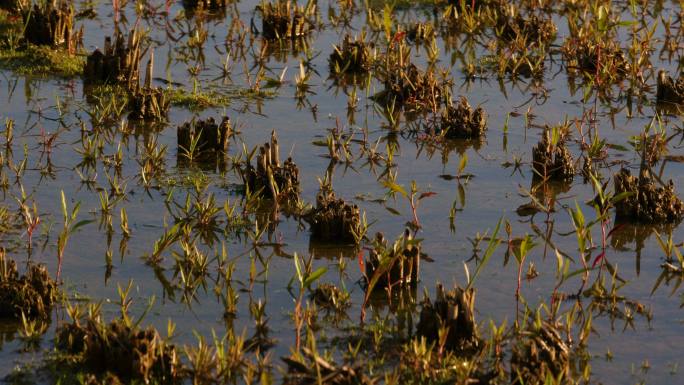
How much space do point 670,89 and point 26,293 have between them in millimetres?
4651

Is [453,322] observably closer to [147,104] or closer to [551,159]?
[551,159]

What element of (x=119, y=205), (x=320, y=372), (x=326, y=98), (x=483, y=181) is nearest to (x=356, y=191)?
(x=483, y=181)

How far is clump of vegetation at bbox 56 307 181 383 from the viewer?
13.6ft

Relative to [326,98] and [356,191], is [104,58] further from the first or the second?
[356,191]

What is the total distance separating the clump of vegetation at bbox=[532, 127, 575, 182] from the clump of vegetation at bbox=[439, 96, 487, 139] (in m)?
0.62

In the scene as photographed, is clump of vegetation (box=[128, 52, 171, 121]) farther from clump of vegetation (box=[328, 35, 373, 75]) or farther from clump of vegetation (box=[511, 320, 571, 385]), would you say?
clump of vegetation (box=[511, 320, 571, 385])

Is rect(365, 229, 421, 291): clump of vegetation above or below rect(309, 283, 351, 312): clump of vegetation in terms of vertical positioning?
above

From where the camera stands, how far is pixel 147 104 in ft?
23.4

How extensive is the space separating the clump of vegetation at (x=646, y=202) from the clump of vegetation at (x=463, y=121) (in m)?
1.29

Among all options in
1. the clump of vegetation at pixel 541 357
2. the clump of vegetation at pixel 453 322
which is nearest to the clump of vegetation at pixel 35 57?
the clump of vegetation at pixel 453 322

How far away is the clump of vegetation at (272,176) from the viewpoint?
19.7ft

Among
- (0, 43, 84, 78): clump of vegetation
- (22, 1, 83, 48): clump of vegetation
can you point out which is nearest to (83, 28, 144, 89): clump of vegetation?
(0, 43, 84, 78): clump of vegetation

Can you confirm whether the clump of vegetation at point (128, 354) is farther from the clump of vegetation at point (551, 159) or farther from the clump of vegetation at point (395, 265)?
the clump of vegetation at point (551, 159)

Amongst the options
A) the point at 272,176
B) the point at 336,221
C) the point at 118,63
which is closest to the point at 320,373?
the point at 336,221
